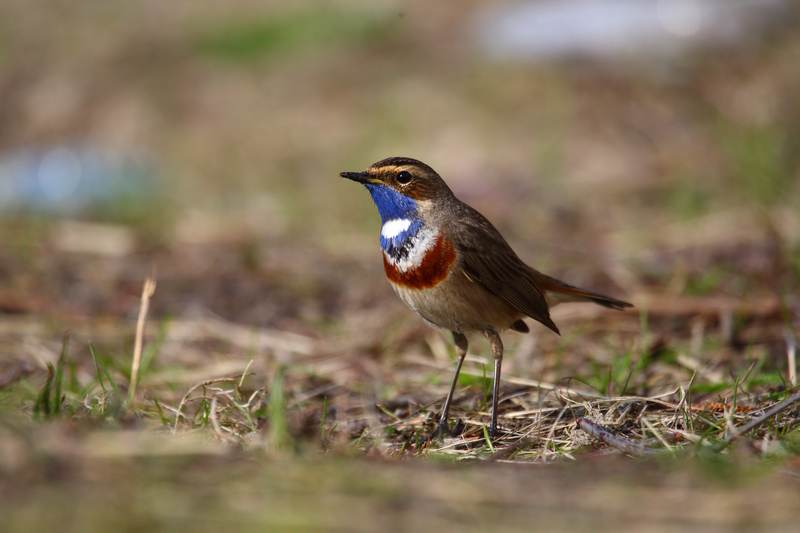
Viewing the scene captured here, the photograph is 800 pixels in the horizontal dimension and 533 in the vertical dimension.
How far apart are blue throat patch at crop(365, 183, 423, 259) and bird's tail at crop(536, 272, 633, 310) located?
0.81 m

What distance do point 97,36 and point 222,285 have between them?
754 centimetres

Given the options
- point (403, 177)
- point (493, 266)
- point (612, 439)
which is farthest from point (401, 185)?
point (612, 439)

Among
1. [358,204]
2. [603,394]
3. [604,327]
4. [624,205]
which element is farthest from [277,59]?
[603,394]

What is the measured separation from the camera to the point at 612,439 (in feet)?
12.3

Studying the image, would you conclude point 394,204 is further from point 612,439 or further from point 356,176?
point 612,439

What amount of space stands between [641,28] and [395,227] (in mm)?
7299

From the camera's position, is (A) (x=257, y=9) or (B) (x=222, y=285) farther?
(A) (x=257, y=9)

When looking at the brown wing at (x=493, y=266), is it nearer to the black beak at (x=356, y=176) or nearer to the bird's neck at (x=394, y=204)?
the bird's neck at (x=394, y=204)

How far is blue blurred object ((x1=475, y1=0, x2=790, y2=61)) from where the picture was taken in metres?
11.1

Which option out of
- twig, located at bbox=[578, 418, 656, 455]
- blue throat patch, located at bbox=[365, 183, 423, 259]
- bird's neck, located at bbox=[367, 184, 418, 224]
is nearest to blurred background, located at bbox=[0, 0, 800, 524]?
twig, located at bbox=[578, 418, 656, 455]

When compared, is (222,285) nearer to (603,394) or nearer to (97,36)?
(603,394)

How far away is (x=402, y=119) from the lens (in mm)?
10586

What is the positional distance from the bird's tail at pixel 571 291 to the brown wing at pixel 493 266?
0.20 m

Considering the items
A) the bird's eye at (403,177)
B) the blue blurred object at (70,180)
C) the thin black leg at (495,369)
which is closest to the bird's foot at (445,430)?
the thin black leg at (495,369)
